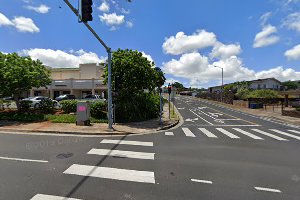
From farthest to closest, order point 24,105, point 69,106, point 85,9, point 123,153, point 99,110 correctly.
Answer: point 24,105
point 69,106
point 99,110
point 123,153
point 85,9

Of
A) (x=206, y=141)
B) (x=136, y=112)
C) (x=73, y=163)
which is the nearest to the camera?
(x=73, y=163)

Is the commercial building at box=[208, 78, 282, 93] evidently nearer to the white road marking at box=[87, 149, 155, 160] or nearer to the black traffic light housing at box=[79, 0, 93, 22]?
the white road marking at box=[87, 149, 155, 160]

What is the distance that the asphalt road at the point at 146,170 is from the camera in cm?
472

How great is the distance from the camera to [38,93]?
4906cm

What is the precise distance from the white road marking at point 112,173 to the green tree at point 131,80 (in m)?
10.1

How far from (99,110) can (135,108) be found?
120 inches

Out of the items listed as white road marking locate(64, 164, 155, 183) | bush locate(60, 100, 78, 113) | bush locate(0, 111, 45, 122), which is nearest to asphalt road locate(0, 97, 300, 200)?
white road marking locate(64, 164, 155, 183)

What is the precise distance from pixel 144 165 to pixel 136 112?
35.8 ft

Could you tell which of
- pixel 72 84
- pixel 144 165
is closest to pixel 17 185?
pixel 144 165

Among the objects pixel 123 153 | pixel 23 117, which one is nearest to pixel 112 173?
pixel 123 153

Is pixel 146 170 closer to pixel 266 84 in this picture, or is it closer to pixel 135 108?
pixel 135 108

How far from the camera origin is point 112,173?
581 centimetres

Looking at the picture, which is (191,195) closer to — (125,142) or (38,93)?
(125,142)

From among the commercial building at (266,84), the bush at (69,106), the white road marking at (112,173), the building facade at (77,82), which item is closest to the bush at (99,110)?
the bush at (69,106)
